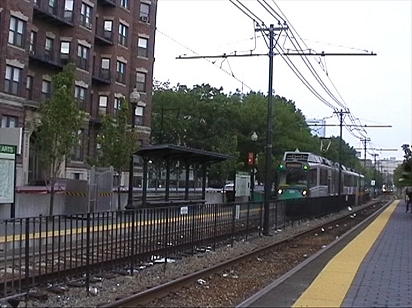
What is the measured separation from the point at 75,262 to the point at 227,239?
937 centimetres

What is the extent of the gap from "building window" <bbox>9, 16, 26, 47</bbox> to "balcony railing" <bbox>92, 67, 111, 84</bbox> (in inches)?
416

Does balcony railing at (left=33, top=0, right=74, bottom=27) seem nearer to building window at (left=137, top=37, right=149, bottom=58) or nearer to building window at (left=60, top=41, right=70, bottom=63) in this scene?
building window at (left=60, top=41, right=70, bottom=63)

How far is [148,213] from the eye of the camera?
1441cm

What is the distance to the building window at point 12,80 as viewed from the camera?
39562 millimetres

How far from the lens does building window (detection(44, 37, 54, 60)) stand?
1765 inches

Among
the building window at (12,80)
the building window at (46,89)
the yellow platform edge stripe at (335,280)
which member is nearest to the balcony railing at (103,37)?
the building window at (46,89)

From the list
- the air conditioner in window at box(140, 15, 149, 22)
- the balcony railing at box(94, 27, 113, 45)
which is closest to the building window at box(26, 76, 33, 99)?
the balcony railing at box(94, 27, 113, 45)

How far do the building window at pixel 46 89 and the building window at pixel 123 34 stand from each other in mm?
10150

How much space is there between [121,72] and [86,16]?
24.4ft

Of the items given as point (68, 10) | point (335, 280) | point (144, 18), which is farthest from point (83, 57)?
point (335, 280)

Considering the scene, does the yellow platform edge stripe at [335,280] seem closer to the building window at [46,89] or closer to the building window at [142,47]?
the building window at [46,89]

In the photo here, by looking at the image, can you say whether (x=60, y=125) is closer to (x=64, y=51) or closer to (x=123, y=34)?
(x=64, y=51)

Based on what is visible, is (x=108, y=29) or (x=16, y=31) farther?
(x=108, y=29)

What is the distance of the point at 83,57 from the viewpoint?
47.8 m
